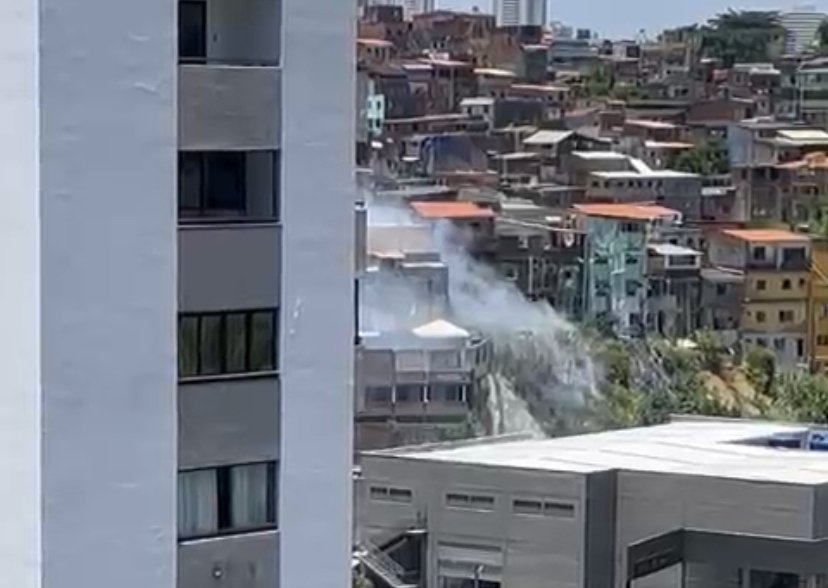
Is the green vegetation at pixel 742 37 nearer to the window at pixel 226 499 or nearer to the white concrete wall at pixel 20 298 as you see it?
the window at pixel 226 499

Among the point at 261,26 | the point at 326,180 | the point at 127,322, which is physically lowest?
the point at 127,322

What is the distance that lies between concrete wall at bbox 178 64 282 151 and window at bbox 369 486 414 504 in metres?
5.23

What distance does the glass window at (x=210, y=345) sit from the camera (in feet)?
7.23

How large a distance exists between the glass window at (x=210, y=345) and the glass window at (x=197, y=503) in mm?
111

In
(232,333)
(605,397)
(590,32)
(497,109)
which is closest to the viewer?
(232,333)

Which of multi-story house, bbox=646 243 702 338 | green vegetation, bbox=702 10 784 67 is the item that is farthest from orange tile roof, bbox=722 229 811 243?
green vegetation, bbox=702 10 784 67

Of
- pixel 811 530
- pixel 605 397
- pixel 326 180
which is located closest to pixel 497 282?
pixel 605 397

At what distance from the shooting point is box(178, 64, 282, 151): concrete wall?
7.07 ft

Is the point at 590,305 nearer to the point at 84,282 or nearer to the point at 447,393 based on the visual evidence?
the point at 447,393

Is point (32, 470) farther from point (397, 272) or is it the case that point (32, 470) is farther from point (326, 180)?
point (397, 272)

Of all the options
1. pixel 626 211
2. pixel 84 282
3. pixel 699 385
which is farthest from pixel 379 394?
pixel 84 282

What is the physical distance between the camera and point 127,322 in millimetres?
2125

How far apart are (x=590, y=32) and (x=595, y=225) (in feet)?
65.5

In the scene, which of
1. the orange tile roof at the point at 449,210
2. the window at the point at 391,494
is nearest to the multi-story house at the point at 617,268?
the orange tile roof at the point at 449,210
